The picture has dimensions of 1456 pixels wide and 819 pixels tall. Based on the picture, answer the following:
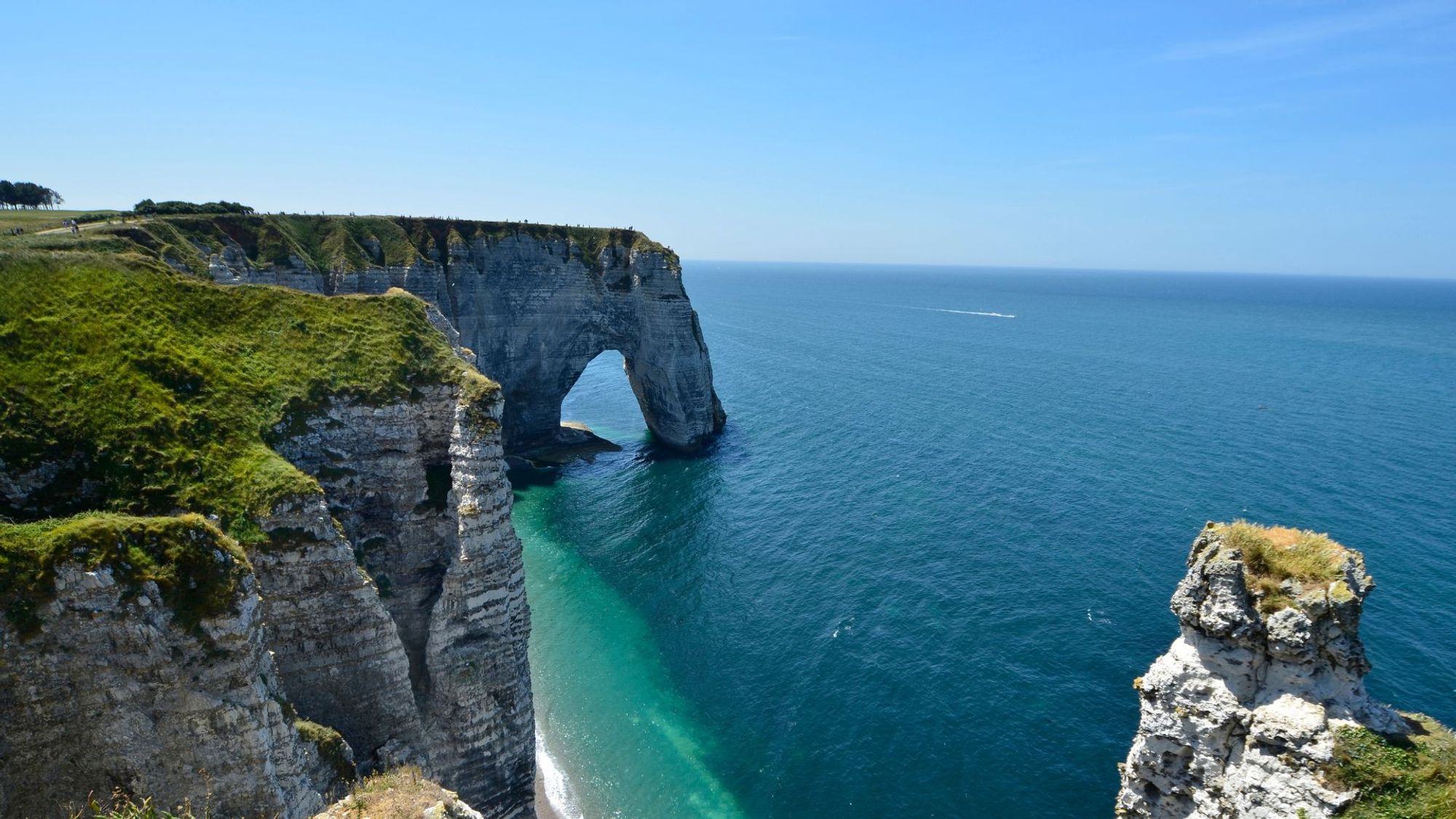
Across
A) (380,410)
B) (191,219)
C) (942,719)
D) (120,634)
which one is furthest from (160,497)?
(191,219)

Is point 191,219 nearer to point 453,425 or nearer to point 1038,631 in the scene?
point 453,425

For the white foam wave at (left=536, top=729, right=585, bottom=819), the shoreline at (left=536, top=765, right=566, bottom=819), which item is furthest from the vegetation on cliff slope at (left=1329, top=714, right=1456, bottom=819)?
the shoreline at (left=536, top=765, right=566, bottom=819)

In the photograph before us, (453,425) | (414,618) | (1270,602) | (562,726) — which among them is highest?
(453,425)

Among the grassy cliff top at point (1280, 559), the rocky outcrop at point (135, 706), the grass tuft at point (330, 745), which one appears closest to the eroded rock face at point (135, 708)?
the rocky outcrop at point (135, 706)

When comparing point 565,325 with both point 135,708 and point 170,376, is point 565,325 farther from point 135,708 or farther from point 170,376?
point 135,708

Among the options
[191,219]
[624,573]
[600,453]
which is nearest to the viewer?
[624,573]

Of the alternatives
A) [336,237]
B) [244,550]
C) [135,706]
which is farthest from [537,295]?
[135,706]
